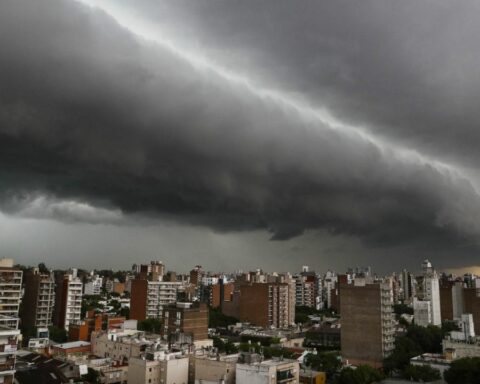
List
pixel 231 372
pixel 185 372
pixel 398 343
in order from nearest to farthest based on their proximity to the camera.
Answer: pixel 231 372 < pixel 185 372 < pixel 398 343

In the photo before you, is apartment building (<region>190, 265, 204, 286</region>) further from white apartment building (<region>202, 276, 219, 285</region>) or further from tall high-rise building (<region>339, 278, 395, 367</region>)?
tall high-rise building (<region>339, 278, 395, 367</region>)

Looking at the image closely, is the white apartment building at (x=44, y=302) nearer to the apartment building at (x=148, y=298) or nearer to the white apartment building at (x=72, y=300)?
the white apartment building at (x=72, y=300)

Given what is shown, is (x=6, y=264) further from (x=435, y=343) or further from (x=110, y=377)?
(x=435, y=343)

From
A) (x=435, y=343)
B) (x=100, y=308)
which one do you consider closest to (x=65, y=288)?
(x=100, y=308)

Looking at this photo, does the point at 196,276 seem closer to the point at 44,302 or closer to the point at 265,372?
the point at 44,302

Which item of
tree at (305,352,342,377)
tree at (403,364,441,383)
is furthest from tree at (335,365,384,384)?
tree at (305,352,342,377)
